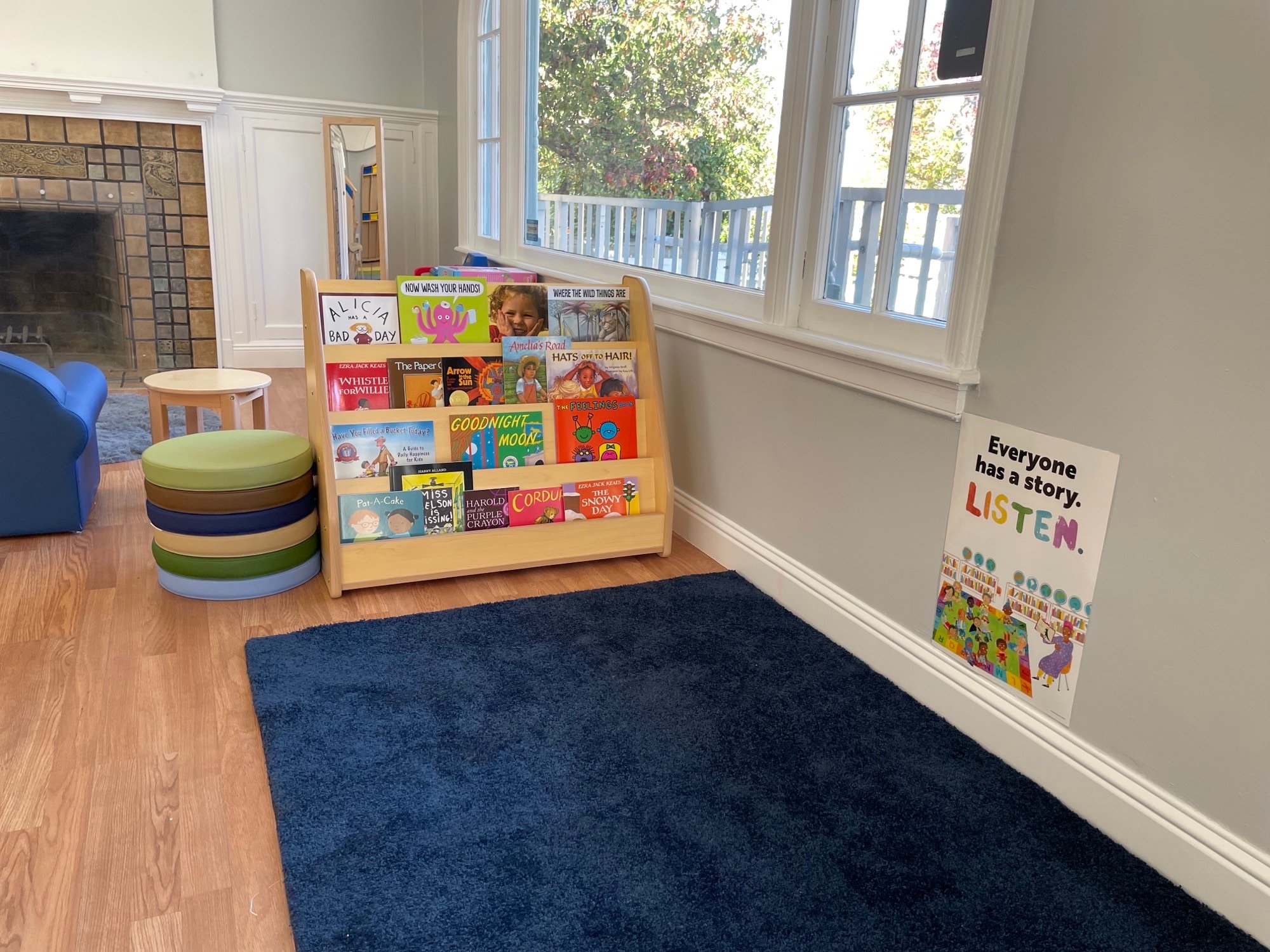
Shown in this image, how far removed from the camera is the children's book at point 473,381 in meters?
2.54

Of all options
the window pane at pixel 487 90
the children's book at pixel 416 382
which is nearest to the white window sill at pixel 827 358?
the children's book at pixel 416 382

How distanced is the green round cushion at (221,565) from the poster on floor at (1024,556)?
1664mm

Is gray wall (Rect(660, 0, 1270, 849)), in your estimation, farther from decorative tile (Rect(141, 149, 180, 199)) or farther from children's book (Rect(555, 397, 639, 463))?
decorative tile (Rect(141, 149, 180, 199))

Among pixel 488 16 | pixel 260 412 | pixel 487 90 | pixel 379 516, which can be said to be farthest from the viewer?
pixel 487 90

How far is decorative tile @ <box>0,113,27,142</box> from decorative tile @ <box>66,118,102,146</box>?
0.19 m

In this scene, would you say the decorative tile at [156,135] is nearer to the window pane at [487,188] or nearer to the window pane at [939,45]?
the window pane at [487,188]

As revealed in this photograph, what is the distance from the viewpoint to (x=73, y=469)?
8.87 ft

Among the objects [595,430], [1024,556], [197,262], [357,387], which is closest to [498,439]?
[595,430]

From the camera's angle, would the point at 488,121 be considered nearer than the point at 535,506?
No

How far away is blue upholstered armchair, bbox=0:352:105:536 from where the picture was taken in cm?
252

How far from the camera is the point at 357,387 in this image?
2455mm

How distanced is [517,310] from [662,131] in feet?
3.18

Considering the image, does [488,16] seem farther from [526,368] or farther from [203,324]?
[526,368]

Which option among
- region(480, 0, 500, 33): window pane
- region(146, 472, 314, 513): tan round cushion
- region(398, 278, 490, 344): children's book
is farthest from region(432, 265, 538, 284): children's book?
region(480, 0, 500, 33): window pane
